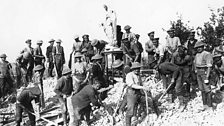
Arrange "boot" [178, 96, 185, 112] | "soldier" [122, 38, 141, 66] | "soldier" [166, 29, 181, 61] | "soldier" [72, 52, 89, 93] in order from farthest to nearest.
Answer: "soldier" [122, 38, 141, 66], "soldier" [166, 29, 181, 61], "soldier" [72, 52, 89, 93], "boot" [178, 96, 185, 112]

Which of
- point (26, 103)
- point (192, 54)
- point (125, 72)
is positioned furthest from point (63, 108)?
point (192, 54)

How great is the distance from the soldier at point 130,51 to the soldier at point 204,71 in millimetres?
Result: 2748

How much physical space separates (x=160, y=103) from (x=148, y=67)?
7.51 ft

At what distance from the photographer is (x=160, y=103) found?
11.9 meters

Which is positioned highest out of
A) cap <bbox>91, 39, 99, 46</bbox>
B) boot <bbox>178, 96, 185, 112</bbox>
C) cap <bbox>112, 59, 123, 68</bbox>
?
cap <bbox>91, 39, 99, 46</bbox>

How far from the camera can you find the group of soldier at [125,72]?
35.0 feet

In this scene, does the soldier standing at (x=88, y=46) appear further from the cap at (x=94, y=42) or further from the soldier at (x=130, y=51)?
the soldier at (x=130, y=51)

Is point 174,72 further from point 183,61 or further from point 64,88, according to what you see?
point 64,88

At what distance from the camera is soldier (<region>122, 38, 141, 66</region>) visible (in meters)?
13.1

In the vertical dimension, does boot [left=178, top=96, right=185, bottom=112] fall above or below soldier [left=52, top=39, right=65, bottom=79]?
below

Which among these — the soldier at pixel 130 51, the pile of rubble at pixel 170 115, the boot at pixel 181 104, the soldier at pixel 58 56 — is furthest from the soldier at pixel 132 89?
the soldier at pixel 58 56

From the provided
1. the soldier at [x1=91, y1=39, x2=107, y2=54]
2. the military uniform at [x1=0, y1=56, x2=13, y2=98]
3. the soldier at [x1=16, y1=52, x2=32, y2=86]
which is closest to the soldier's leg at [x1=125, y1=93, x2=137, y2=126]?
the soldier at [x1=91, y1=39, x2=107, y2=54]

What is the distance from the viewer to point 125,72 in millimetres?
11625

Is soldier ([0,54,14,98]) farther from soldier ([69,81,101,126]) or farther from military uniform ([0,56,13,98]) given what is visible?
soldier ([69,81,101,126])
